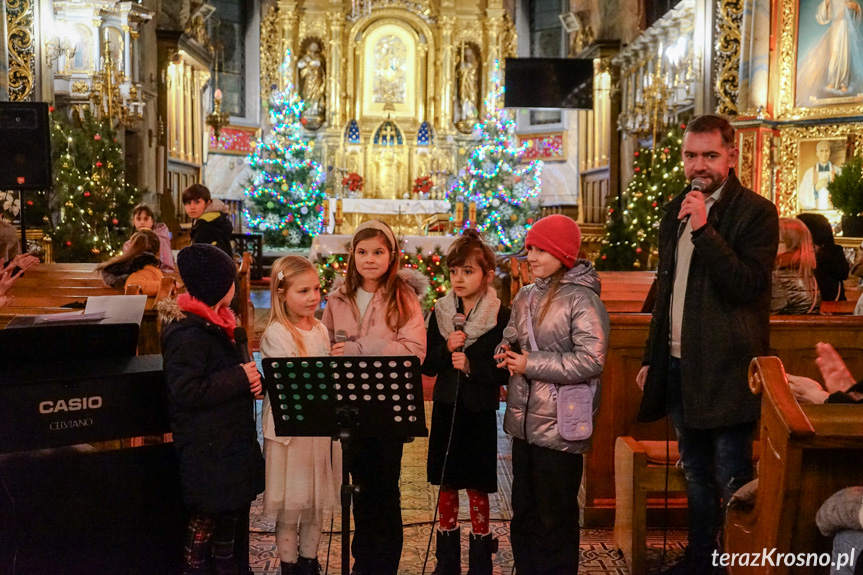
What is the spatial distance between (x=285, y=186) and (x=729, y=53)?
10.8m

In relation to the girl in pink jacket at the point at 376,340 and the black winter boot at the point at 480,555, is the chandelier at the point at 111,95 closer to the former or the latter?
the girl in pink jacket at the point at 376,340

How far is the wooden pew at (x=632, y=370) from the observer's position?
12.9 feet

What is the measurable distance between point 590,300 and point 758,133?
7.58 metres

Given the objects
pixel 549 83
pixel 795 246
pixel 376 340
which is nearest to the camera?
pixel 376 340

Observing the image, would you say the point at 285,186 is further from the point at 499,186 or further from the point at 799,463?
the point at 799,463

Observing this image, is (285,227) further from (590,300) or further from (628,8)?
(590,300)

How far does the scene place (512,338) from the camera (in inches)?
111

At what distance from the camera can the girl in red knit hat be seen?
295cm

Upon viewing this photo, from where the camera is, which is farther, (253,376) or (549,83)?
(549,83)

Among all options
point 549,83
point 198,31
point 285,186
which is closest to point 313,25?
point 198,31

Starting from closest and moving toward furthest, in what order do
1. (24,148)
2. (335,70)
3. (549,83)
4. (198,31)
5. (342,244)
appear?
(24,148), (342,244), (549,83), (198,31), (335,70)

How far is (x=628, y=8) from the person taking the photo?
51.3 ft

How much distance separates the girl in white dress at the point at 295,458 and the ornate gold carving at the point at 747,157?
25.8ft

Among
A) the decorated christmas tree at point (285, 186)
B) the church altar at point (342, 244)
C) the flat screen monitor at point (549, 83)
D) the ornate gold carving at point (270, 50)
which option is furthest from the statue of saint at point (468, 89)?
the church altar at point (342, 244)
